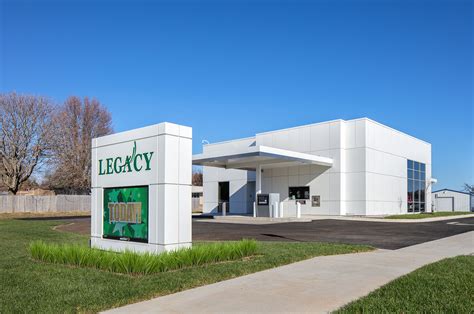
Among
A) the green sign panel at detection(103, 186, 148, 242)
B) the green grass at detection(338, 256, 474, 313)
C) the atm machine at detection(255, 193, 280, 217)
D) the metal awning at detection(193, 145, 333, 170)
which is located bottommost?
the atm machine at detection(255, 193, 280, 217)

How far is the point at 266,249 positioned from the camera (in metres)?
12.2

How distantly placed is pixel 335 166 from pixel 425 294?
2944 cm

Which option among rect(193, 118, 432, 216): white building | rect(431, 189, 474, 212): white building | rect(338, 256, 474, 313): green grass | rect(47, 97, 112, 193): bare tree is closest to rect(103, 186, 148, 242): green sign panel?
rect(338, 256, 474, 313): green grass

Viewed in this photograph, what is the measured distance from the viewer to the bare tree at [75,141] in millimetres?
51412

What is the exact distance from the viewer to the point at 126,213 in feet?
36.9

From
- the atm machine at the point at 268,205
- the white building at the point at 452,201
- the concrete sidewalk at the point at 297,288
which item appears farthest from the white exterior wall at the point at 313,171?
the white building at the point at 452,201

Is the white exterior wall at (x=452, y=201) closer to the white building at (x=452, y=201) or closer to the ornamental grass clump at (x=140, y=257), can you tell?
the white building at (x=452, y=201)

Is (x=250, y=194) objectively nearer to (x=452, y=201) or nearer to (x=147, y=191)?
(x=452, y=201)

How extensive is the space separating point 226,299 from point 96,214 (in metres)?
6.68

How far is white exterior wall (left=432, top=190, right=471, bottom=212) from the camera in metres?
58.5

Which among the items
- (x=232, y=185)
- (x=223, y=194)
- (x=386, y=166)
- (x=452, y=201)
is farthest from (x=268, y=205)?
(x=452, y=201)

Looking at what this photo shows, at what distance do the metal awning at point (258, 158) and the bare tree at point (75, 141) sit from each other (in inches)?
913

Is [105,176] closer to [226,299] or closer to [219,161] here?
[226,299]

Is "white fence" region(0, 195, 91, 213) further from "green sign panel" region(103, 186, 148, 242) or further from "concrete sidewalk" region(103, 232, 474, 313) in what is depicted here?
"concrete sidewalk" region(103, 232, 474, 313)
